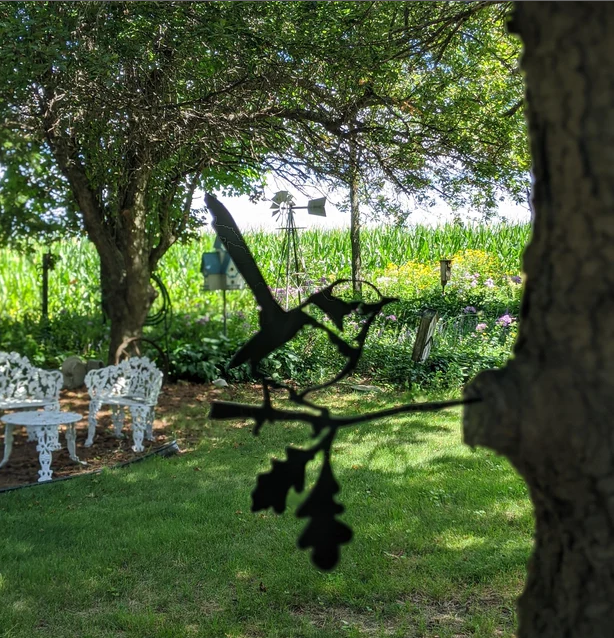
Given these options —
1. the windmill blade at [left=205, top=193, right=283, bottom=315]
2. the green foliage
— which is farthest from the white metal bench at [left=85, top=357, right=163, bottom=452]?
the windmill blade at [left=205, top=193, right=283, bottom=315]

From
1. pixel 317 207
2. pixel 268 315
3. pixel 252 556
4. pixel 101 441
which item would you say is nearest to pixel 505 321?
pixel 317 207

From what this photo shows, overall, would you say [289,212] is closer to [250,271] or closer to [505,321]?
[505,321]

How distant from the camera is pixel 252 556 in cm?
427

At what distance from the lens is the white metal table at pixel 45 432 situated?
601cm

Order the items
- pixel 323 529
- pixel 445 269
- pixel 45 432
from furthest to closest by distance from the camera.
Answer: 1. pixel 445 269
2. pixel 45 432
3. pixel 323 529

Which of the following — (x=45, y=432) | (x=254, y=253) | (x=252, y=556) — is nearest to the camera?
(x=252, y=556)

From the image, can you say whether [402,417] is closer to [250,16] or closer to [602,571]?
[250,16]

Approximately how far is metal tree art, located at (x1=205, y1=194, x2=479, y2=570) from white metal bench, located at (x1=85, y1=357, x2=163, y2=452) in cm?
561

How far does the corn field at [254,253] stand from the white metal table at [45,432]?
209 inches

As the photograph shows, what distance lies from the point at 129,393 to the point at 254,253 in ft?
21.8

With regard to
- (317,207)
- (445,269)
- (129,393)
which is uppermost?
(317,207)

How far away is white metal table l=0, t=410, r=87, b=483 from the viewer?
6012mm

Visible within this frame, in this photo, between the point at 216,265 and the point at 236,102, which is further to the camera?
the point at 216,265

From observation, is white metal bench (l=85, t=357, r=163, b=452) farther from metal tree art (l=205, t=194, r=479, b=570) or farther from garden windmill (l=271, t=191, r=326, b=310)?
metal tree art (l=205, t=194, r=479, b=570)
